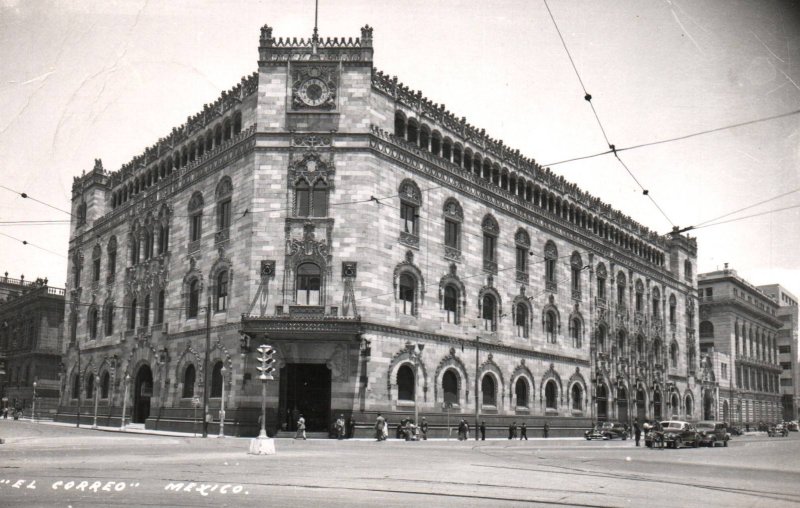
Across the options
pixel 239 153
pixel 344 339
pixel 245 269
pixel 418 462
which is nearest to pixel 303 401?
pixel 344 339

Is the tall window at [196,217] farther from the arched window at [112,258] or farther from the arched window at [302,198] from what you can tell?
the arched window at [112,258]

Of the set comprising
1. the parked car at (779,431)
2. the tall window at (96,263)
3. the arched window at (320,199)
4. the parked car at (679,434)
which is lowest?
the parked car at (779,431)

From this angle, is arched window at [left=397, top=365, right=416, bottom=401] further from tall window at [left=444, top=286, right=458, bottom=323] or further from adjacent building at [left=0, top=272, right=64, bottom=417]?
adjacent building at [left=0, top=272, right=64, bottom=417]

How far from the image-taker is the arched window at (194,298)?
1693 inches

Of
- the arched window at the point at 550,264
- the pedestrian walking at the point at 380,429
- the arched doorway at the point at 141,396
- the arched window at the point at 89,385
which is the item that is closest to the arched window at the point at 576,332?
the arched window at the point at 550,264

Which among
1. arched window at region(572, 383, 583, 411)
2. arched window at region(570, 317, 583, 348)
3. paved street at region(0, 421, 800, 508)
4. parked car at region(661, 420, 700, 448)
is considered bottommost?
parked car at region(661, 420, 700, 448)

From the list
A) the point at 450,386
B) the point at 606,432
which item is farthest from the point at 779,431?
the point at 450,386

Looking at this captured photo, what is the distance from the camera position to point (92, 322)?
55.8 meters

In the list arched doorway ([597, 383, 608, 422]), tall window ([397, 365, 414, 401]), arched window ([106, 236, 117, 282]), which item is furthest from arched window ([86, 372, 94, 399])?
arched doorway ([597, 383, 608, 422])

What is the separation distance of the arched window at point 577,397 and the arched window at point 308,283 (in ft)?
80.1

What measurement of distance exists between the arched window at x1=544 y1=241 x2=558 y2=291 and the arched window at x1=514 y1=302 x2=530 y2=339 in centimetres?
337

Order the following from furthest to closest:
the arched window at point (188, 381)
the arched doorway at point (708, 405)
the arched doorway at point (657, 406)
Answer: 1. the arched doorway at point (708, 405)
2. the arched doorway at point (657, 406)
3. the arched window at point (188, 381)

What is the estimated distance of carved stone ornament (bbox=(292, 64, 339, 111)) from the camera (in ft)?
130

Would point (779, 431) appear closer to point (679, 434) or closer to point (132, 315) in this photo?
point (679, 434)
